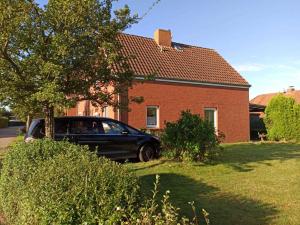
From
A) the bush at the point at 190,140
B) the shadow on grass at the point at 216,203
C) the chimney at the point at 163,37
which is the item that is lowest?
the shadow on grass at the point at 216,203

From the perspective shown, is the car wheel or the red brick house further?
the red brick house

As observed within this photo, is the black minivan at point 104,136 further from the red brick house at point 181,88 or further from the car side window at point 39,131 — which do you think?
the red brick house at point 181,88

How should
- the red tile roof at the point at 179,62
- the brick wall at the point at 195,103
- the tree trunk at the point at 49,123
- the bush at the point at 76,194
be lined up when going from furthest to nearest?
the red tile roof at the point at 179,62, the brick wall at the point at 195,103, the tree trunk at the point at 49,123, the bush at the point at 76,194

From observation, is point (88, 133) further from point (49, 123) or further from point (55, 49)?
point (55, 49)

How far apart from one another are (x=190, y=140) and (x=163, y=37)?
661 inches

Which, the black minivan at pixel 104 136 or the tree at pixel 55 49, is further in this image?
the black minivan at pixel 104 136

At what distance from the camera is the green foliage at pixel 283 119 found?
26.0 m

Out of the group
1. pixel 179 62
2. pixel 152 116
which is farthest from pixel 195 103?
pixel 152 116

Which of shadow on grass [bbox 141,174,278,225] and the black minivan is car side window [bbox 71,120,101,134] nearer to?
the black minivan

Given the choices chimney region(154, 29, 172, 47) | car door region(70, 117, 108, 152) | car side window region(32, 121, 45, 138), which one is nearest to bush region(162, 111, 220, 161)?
car door region(70, 117, 108, 152)

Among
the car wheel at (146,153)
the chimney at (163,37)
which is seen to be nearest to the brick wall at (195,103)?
the chimney at (163,37)

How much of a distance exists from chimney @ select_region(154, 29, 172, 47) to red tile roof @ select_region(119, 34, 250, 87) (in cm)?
35

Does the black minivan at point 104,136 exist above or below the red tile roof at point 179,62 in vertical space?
below

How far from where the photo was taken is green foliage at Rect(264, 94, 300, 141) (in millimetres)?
26031
